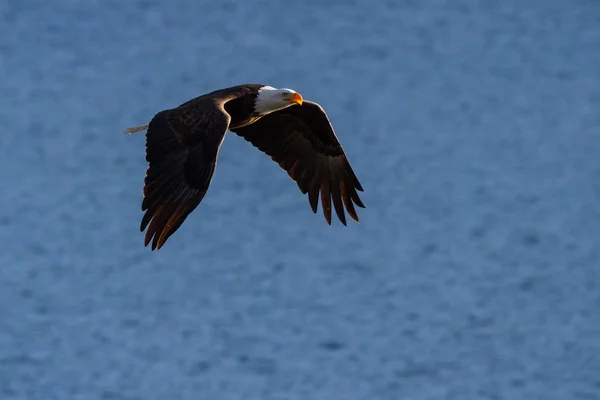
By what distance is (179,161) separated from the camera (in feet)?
24.8

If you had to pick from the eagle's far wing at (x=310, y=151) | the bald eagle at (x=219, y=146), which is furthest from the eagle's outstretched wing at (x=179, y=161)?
the eagle's far wing at (x=310, y=151)

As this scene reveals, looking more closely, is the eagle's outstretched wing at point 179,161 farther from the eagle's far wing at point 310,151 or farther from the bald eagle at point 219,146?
the eagle's far wing at point 310,151

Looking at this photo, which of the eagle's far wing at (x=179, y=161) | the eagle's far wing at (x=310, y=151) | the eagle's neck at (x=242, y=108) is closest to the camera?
the eagle's far wing at (x=179, y=161)

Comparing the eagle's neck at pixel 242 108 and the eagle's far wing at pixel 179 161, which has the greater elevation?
the eagle's neck at pixel 242 108

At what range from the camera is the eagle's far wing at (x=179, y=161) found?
729 centimetres

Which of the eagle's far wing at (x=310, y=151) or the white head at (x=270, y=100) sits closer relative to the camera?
the white head at (x=270, y=100)

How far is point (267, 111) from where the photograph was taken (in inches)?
324

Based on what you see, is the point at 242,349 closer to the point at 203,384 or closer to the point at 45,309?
the point at 203,384

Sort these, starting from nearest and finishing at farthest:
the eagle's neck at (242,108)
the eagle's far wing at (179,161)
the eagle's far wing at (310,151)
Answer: the eagle's far wing at (179,161), the eagle's neck at (242,108), the eagle's far wing at (310,151)

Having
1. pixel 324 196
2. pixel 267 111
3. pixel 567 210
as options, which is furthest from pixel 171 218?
pixel 567 210

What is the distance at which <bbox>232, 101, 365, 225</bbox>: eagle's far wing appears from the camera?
872 centimetres

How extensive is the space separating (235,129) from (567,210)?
5.01 m

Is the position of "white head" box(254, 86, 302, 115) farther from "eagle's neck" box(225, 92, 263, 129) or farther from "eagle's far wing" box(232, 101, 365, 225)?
"eagle's far wing" box(232, 101, 365, 225)

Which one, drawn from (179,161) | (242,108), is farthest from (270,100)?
(179,161)
